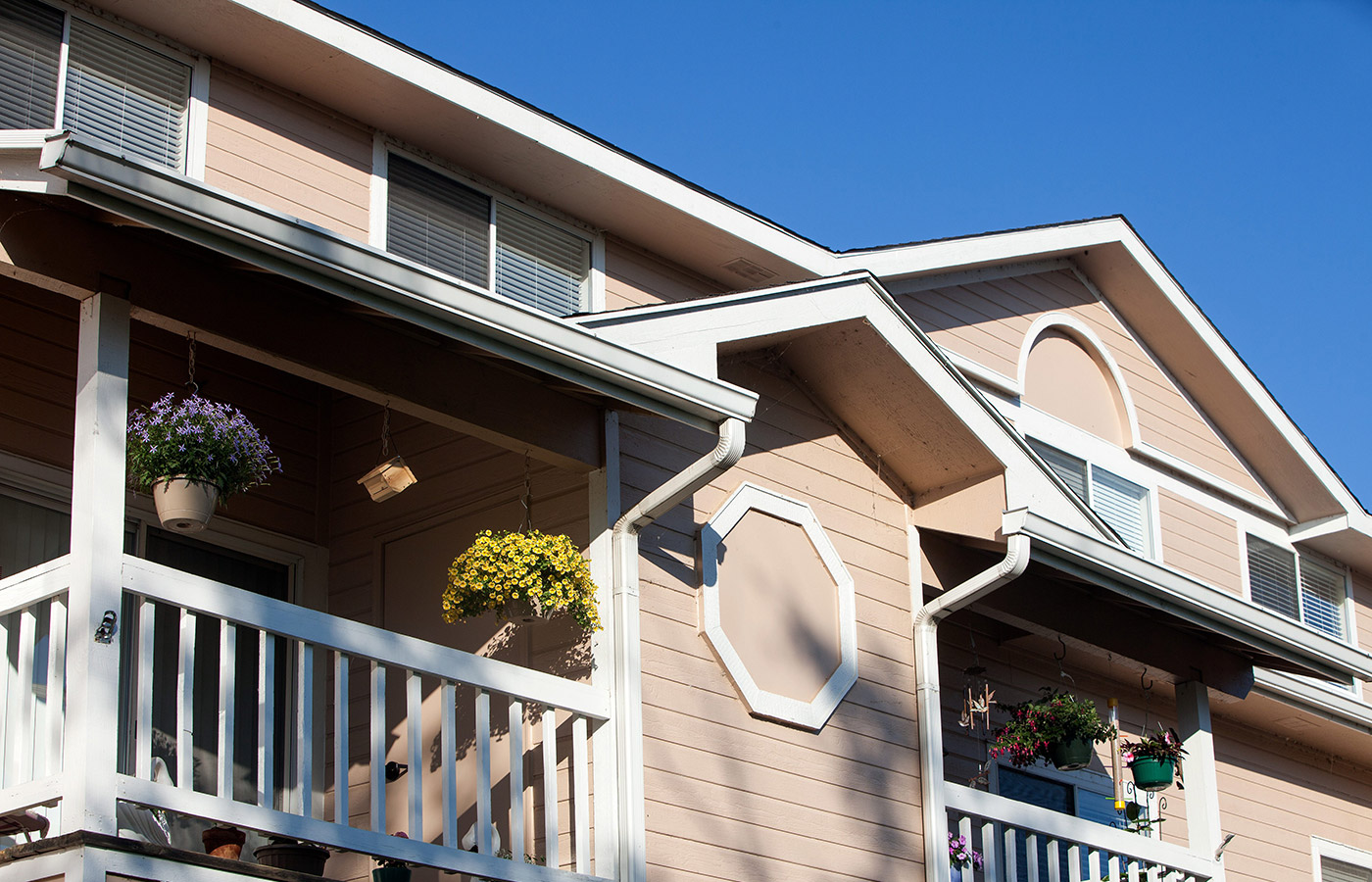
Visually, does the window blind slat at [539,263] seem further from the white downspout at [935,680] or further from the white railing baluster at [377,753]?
the white railing baluster at [377,753]


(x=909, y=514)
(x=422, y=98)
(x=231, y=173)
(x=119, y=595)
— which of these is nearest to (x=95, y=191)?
(x=119, y=595)

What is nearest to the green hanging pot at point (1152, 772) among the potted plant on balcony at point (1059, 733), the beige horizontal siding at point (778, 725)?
the potted plant on balcony at point (1059, 733)

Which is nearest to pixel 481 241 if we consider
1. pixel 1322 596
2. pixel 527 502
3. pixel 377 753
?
pixel 527 502

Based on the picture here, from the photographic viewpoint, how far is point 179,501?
7.02 m

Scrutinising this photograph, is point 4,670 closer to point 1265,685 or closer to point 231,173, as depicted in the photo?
point 231,173

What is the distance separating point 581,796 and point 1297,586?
30.6 ft

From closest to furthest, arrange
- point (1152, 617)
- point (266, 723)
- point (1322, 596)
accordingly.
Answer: point (266, 723) < point (1152, 617) < point (1322, 596)

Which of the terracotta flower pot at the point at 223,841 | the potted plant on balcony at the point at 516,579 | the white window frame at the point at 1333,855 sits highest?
the potted plant on balcony at the point at 516,579

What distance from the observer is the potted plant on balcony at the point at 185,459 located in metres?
7.03

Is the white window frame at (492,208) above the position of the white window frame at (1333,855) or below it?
above

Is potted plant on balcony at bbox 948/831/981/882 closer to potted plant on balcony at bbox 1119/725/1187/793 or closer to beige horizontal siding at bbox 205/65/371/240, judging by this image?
potted plant on balcony at bbox 1119/725/1187/793

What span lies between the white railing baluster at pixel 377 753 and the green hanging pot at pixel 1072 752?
500cm

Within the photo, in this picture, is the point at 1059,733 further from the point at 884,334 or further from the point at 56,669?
the point at 56,669

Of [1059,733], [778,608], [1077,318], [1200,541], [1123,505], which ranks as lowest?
[1059,733]
